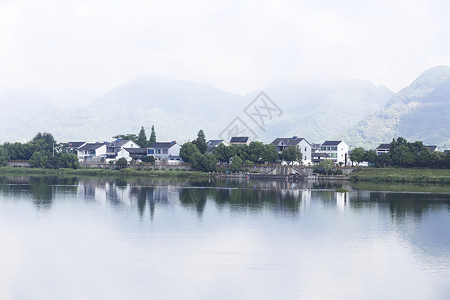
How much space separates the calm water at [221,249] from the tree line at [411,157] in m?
35.2

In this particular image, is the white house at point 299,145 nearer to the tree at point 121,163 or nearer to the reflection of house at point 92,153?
the tree at point 121,163

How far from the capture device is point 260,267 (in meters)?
24.7

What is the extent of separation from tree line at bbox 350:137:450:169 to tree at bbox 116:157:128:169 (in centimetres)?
4587

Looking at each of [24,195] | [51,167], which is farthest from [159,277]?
[51,167]

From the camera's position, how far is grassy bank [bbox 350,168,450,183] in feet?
256

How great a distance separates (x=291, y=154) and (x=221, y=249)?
73.1 meters

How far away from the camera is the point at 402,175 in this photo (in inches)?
3226

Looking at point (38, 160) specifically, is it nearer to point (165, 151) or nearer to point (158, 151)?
point (158, 151)

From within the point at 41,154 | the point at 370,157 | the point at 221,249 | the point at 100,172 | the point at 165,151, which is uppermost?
the point at 165,151

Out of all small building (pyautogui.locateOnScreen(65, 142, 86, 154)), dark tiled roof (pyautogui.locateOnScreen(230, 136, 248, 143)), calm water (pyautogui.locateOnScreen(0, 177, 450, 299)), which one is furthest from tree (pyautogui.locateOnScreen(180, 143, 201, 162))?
calm water (pyautogui.locateOnScreen(0, 177, 450, 299))

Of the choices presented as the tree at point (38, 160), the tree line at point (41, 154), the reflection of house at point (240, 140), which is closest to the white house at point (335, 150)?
the reflection of house at point (240, 140)

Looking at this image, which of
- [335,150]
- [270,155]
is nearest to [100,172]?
[270,155]

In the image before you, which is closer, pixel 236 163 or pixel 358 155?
pixel 236 163

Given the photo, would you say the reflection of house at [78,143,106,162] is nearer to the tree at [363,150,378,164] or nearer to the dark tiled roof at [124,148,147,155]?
the dark tiled roof at [124,148,147,155]
